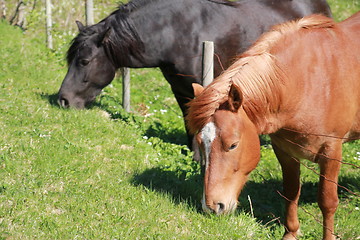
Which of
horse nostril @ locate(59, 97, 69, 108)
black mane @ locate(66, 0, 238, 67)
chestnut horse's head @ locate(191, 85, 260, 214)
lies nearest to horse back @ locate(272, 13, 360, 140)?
chestnut horse's head @ locate(191, 85, 260, 214)

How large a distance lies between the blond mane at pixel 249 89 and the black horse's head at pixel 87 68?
2.92m

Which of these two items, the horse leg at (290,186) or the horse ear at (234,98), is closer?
the horse ear at (234,98)

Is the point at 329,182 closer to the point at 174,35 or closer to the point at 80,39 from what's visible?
the point at 174,35

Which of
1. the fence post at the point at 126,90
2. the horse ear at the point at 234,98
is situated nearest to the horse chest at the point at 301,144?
the horse ear at the point at 234,98

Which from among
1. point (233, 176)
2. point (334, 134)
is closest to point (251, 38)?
point (334, 134)

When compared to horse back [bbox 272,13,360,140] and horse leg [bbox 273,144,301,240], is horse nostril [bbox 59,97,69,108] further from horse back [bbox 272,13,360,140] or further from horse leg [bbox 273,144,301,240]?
horse back [bbox 272,13,360,140]

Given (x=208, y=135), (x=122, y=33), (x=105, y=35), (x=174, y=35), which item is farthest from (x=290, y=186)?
(x=105, y=35)

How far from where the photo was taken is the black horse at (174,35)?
217 inches

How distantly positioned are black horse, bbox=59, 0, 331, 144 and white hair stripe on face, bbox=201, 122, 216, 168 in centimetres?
231

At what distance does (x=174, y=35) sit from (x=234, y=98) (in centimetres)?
265

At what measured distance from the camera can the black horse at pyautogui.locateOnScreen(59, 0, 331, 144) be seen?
18.1 ft

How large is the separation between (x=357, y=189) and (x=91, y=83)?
12.5 ft

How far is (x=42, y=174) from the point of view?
4102mm

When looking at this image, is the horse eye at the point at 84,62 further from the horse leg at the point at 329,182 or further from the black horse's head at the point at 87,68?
the horse leg at the point at 329,182
